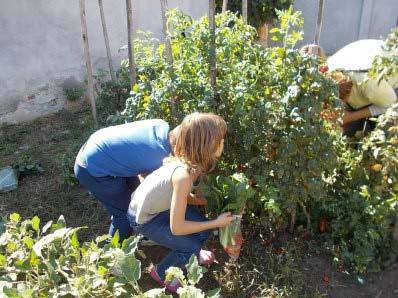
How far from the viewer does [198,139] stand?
2.10 metres

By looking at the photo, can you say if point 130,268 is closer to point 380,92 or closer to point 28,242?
point 28,242

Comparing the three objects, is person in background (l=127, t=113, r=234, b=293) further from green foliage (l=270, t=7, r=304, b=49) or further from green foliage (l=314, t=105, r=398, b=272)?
green foliage (l=314, t=105, r=398, b=272)

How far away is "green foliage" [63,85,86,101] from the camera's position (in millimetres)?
5312

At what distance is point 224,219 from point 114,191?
0.67 meters

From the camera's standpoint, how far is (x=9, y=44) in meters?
4.77

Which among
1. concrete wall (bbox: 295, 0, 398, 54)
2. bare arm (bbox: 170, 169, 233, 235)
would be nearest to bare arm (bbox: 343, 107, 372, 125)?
bare arm (bbox: 170, 169, 233, 235)

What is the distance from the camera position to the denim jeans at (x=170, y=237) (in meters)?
2.35

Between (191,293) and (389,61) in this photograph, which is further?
(389,61)

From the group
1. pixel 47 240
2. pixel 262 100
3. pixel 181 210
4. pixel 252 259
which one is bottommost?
pixel 252 259

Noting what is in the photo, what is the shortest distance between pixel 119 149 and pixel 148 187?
30 cm

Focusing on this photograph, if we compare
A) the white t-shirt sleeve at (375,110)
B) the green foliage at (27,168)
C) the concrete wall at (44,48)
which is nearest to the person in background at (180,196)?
the white t-shirt sleeve at (375,110)

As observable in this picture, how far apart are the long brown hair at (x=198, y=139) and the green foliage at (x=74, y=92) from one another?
3.50 m

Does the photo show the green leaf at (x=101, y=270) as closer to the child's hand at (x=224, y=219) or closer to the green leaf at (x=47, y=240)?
the green leaf at (x=47, y=240)

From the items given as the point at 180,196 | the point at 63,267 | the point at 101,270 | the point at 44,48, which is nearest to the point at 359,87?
the point at 180,196
